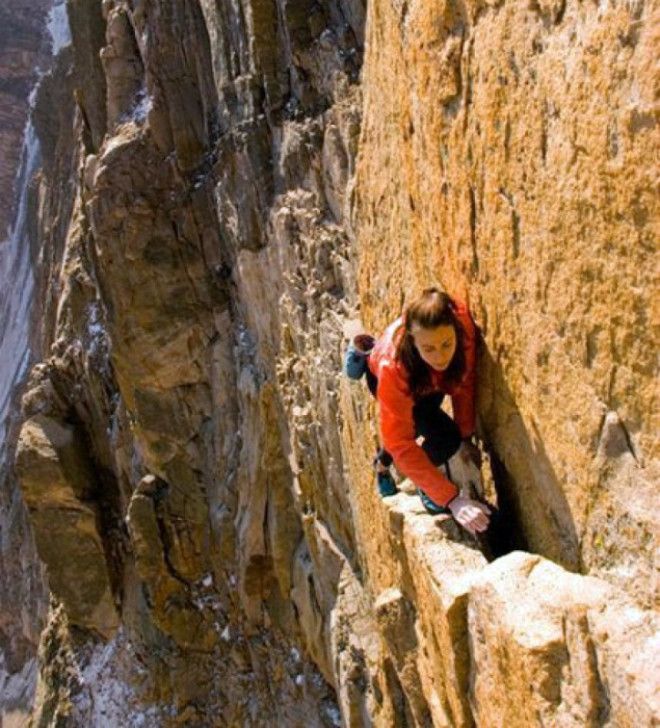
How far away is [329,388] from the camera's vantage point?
8859mm

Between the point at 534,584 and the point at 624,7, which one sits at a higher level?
the point at 624,7

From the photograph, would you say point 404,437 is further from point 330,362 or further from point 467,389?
point 330,362

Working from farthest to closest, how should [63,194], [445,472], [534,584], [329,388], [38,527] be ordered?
[63,194] → [38,527] → [329,388] → [445,472] → [534,584]

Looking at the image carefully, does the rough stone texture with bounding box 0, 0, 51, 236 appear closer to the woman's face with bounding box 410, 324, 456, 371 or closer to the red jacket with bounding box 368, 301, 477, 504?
the red jacket with bounding box 368, 301, 477, 504

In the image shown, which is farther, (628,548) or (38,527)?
(38,527)

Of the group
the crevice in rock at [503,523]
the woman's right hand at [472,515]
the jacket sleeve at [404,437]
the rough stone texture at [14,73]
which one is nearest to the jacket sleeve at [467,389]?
the crevice in rock at [503,523]

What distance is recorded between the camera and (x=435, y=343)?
340cm

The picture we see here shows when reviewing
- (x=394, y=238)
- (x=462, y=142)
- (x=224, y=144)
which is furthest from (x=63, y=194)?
(x=462, y=142)

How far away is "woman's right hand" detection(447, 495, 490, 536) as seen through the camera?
143 inches

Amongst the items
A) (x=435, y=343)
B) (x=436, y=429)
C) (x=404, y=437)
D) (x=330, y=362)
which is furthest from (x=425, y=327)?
(x=330, y=362)

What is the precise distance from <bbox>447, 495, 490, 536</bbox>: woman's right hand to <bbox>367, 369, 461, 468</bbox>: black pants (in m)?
0.34

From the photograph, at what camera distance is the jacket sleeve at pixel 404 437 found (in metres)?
3.71

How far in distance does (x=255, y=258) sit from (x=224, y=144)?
7.24 ft

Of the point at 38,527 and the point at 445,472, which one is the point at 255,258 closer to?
the point at 445,472
